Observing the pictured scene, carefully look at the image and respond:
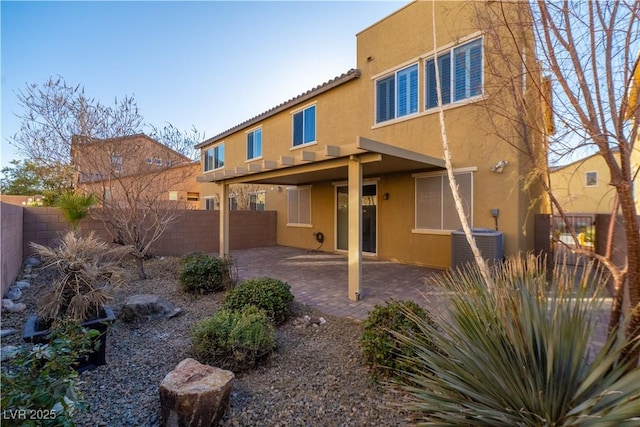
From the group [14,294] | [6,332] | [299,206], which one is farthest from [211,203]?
[6,332]

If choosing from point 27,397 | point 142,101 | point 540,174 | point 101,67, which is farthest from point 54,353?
point 101,67

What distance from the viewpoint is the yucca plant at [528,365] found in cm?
166

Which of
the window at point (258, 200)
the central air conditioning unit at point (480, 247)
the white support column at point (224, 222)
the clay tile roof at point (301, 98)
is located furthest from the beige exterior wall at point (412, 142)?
the window at point (258, 200)

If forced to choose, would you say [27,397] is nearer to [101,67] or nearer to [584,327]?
[584,327]

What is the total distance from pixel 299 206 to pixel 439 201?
658 cm

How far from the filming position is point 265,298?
4.84 metres

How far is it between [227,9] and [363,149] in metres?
5.96

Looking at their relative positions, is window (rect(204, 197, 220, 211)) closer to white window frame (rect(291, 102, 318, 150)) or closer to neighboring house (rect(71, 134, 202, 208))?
white window frame (rect(291, 102, 318, 150))

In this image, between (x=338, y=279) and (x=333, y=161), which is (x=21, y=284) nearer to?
(x=338, y=279)

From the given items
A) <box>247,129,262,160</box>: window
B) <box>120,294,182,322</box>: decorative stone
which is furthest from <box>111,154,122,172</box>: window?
<box>247,129,262,160</box>: window

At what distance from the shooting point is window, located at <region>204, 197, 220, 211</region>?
17837 millimetres

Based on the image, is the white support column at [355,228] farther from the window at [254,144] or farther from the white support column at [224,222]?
the window at [254,144]

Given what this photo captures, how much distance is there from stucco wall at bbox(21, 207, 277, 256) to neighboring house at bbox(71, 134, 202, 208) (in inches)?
52.7

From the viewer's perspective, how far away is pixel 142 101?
8867 mm
